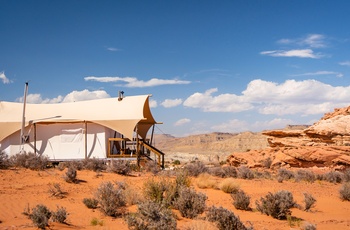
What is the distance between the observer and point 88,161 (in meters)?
17.4

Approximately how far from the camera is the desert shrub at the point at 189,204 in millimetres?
8758

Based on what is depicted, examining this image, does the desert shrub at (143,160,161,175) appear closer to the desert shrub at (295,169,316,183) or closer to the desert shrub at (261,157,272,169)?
the desert shrub at (295,169,316,183)

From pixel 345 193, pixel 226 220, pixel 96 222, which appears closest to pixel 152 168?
pixel 345 193

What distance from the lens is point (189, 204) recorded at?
9047mm

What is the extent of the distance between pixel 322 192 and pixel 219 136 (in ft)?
315

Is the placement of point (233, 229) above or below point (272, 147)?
below

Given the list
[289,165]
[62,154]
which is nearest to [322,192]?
[289,165]

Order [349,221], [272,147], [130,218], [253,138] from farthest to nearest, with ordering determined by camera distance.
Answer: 1. [253,138]
2. [272,147]
3. [349,221]
4. [130,218]

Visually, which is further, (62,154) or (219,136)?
(219,136)

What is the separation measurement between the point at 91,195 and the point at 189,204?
369 centimetres

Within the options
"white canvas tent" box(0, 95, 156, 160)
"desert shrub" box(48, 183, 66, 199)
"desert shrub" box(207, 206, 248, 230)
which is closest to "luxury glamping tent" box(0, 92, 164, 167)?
"white canvas tent" box(0, 95, 156, 160)

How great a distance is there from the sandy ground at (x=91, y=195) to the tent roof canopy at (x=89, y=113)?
17.7 feet

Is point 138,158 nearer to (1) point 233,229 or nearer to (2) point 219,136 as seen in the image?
(1) point 233,229

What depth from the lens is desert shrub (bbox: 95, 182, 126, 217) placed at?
8587 millimetres
